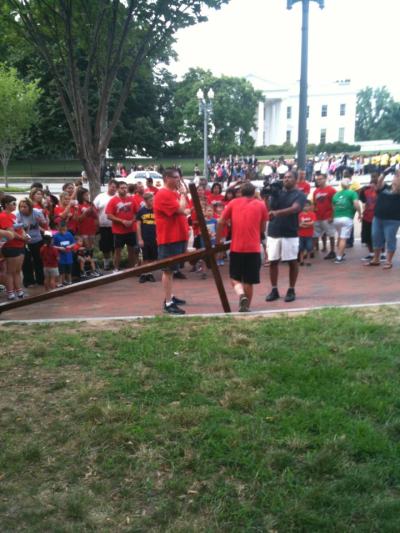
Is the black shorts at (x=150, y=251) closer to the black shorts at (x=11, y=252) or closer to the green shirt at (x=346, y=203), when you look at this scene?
the black shorts at (x=11, y=252)

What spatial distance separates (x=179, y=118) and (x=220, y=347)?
157 ft

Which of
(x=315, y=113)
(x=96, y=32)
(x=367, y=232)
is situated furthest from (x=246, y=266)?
(x=315, y=113)

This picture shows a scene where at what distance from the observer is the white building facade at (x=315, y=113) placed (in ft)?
295

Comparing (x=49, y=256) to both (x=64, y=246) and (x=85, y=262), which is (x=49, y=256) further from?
(x=85, y=262)

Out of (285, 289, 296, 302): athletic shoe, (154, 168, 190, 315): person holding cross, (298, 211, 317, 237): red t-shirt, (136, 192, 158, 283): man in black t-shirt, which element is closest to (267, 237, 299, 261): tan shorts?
(285, 289, 296, 302): athletic shoe

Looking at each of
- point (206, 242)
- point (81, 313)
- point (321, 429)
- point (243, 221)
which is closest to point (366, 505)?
point (321, 429)

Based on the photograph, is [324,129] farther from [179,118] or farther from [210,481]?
[210,481]

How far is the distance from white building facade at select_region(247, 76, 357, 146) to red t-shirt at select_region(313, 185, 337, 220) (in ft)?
264

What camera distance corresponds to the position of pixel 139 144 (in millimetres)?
47500

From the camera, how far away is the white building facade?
295 ft

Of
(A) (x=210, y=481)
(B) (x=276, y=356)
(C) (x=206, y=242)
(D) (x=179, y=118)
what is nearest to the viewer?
(A) (x=210, y=481)

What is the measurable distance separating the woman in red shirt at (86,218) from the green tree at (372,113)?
333 feet

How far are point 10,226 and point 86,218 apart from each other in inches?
96.6

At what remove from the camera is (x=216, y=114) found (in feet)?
172
